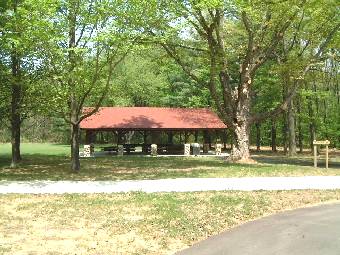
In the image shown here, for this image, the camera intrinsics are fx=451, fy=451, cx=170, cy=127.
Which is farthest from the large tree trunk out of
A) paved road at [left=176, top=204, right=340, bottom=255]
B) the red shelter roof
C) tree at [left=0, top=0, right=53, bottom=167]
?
paved road at [left=176, top=204, right=340, bottom=255]

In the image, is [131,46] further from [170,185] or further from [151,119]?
[151,119]

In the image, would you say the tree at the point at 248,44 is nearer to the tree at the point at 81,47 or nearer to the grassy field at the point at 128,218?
the tree at the point at 81,47

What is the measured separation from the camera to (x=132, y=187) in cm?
1455

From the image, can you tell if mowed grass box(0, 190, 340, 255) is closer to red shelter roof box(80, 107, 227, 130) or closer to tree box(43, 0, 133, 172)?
tree box(43, 0, 133, 172)

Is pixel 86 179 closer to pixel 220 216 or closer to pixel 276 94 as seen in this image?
pixel 220 216

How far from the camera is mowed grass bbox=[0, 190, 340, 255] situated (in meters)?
8.65

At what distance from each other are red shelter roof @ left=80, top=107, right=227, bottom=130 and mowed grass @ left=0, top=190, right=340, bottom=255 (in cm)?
2437

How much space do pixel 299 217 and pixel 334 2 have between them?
17.1 metres

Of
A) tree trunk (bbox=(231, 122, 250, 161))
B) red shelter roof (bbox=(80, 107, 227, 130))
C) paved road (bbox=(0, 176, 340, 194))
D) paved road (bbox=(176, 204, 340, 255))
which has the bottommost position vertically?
paved road (bbox=(176, 204, 340, 255))

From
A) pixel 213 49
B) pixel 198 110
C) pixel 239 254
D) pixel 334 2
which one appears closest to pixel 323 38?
pixel 334 2

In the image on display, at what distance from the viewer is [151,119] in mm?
38938

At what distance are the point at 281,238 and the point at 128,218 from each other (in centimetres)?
350

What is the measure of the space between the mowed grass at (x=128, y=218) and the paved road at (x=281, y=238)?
51 cm

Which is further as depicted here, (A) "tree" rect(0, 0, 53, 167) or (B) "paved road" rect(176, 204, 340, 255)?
(A) "tree" rect(0, 0, 53, 167)
